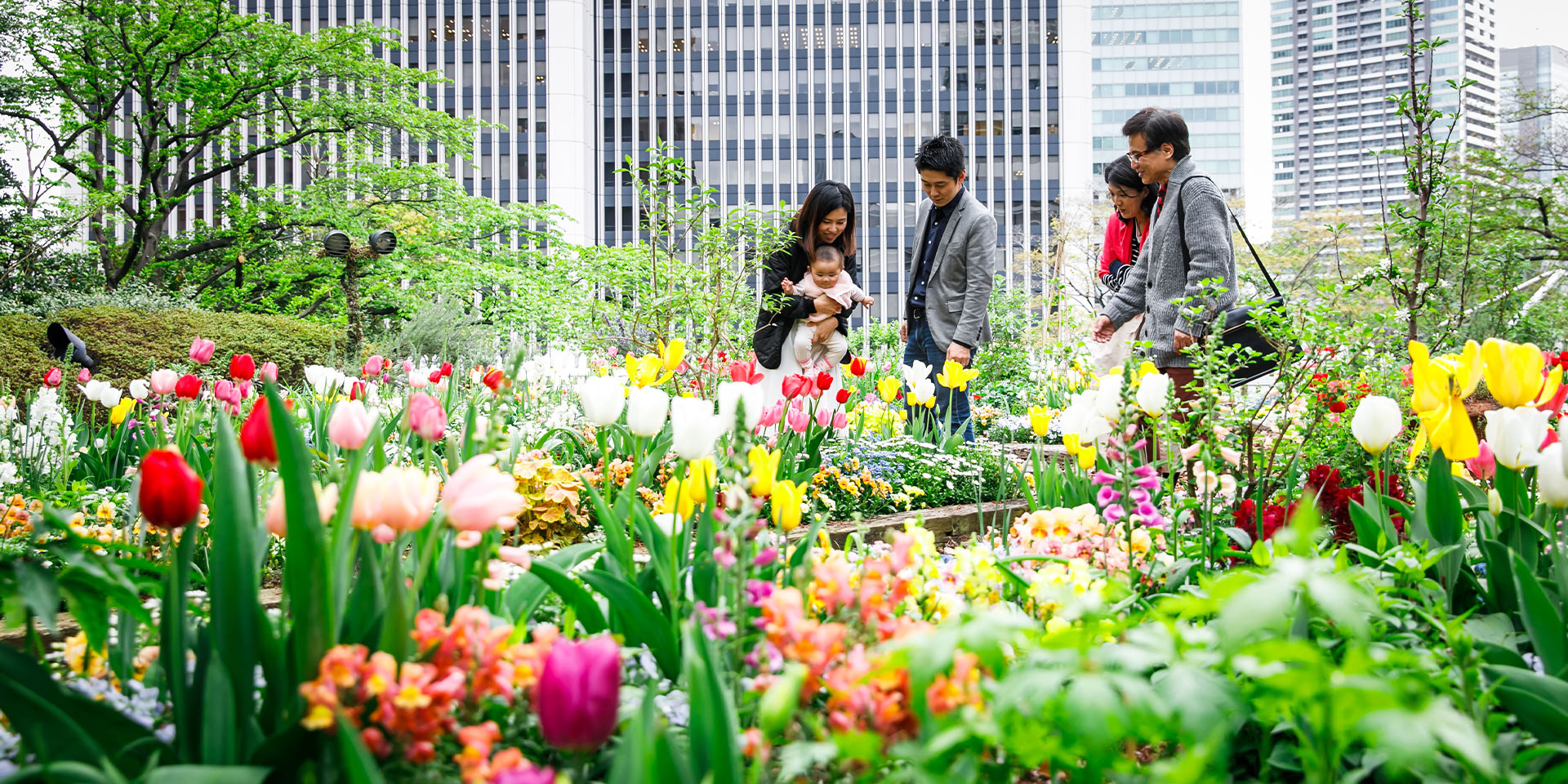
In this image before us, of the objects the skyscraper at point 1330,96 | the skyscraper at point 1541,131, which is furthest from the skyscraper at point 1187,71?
the skyscraper at point 1541,131

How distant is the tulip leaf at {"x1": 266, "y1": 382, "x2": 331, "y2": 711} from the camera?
830 mm

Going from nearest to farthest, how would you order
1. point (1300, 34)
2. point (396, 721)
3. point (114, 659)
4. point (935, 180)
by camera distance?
point (396, 721) → point (114, 659) → point (935, 180) → point (1300, 34)

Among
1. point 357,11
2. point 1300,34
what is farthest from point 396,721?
point 1300,34

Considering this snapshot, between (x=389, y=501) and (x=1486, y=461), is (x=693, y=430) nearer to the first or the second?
(x=389, y=501)

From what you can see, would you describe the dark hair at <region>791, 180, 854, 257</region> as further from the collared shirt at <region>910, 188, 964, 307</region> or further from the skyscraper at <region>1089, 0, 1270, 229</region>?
the skyscraper at <region>1089, 0, 1270, 229</region>

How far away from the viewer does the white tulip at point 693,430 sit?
120cm

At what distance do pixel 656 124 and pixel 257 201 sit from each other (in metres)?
32.5

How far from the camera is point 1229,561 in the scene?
1.68 m

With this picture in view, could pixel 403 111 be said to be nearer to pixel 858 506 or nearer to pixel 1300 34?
pixel 858 506

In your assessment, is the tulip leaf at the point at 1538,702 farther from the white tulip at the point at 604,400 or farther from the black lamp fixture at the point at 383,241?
the black lamp fixture at the point at 383,241

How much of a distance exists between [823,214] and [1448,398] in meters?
3.17

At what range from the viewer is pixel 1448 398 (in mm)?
1380

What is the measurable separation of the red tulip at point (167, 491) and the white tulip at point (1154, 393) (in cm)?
146

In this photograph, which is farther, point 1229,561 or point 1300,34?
point 1300,34
